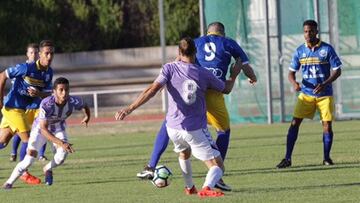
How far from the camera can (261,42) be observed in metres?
26.4

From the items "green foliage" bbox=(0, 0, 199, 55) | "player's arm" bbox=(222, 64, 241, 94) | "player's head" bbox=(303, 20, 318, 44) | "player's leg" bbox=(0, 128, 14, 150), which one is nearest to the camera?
"player's arm" bbox=(222, 64, 241, 94)

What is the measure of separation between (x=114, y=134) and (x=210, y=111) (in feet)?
41.9

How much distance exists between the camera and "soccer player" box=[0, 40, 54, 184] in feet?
52.2

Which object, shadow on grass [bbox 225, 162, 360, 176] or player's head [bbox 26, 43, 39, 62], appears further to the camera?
player's head [bbox 26, 43, 39, 62]

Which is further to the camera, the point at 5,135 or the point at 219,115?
the point at 5,135

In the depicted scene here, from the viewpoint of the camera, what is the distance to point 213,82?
12.2m

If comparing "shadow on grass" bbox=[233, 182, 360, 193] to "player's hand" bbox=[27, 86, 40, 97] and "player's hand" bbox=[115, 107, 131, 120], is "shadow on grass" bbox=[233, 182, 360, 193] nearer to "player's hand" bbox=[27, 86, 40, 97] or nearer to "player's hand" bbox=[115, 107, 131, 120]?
"player's hand" bbox=[115, 107, 131, 120]

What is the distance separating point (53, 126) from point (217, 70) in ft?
7.44

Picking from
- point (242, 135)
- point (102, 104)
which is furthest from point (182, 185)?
point (102, 104)

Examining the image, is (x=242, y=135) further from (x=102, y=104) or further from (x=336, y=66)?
(x=102, y=104)

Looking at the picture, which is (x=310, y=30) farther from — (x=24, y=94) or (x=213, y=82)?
(x=24, y=94)

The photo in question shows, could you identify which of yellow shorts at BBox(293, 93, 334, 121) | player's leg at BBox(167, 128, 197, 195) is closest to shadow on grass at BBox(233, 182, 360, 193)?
player's leg at BBox(167, 128, 197, 195)

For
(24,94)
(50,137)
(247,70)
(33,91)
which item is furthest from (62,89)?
(24,94)

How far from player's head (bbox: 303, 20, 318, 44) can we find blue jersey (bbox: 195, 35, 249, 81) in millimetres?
2059
